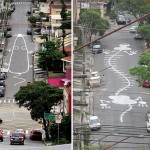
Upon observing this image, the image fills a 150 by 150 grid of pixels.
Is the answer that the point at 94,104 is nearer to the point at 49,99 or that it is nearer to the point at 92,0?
the point at 92,0

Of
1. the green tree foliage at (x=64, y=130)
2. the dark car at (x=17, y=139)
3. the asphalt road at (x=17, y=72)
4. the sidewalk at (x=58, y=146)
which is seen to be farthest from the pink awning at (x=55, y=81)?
the sidewalk at (x=58, y=146)

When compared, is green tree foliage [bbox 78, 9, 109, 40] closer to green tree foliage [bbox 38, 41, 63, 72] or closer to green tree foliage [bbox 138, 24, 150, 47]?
green tree foliage [bbox 138, 24, 150, 47]

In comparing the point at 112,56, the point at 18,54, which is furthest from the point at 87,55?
the point at 18,54

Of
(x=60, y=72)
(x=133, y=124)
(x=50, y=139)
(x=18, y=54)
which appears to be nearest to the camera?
(x=133, y=124)

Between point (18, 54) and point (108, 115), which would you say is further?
point (18, 54)

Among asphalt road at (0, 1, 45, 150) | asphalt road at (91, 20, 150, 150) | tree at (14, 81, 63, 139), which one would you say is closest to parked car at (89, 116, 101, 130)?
asphalt road at (91, 20, 150, 150)

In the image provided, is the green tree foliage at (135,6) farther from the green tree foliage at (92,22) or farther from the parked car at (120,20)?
the green tree foliage at (92,22)

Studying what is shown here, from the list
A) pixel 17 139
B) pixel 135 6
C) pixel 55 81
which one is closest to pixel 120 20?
pixel 135 6
